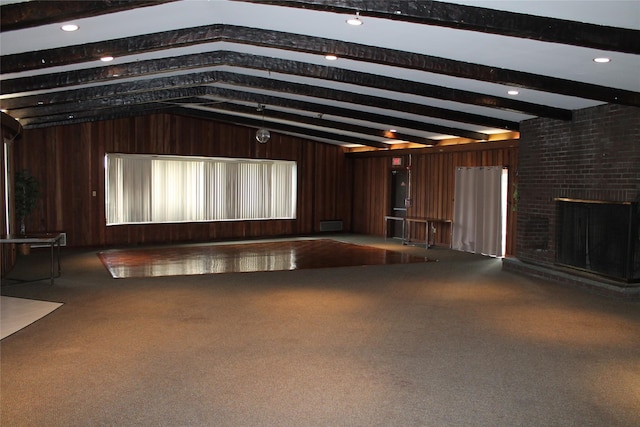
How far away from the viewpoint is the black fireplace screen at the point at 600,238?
6738 millimetres

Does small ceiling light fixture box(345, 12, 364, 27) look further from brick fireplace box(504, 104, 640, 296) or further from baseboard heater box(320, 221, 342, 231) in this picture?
baseboard heater box(320, 221, 342, 231)

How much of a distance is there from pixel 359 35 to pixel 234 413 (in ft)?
12.2

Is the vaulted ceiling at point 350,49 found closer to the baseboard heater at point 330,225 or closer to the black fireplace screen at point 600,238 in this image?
the black fireplace screen at point 600,238

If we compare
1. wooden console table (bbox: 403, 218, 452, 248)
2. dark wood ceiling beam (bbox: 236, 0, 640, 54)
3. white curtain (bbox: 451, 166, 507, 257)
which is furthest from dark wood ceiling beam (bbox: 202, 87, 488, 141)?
dark wood ceiling beam (bbox: 236, 0, 640, 54)

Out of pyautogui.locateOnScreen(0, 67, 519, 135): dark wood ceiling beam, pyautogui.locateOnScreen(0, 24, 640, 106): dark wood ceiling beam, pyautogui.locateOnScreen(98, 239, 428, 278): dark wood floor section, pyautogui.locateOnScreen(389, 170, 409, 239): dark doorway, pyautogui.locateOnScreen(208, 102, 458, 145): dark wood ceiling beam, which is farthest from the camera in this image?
pyautogui.locateOnScreen(389, 170, 409, 239): dark doorway

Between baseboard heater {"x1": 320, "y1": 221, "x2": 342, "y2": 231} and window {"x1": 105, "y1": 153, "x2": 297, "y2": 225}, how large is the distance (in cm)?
93

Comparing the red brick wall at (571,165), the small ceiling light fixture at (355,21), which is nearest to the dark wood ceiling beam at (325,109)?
the red brick wall at (571,165)

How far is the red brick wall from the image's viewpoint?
6.84 meters

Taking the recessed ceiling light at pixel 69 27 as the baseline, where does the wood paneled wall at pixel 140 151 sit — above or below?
below

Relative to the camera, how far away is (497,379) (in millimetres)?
3941

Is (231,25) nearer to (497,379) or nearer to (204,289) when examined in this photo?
(204,289)

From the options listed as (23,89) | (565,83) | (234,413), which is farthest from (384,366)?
(23,89)

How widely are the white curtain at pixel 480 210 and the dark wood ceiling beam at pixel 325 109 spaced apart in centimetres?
A: 124

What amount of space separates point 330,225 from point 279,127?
331 centimetres
